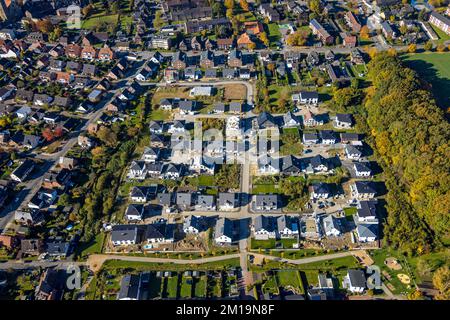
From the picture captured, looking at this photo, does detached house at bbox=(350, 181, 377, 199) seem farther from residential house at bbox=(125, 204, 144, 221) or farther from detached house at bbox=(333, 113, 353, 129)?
residential house at bbox=(125, 204, 144, 221)

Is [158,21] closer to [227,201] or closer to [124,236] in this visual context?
→ [227,201]

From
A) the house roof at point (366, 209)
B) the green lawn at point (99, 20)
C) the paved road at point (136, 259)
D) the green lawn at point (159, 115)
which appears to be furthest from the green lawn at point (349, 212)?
the green lawn at point (99, 20)

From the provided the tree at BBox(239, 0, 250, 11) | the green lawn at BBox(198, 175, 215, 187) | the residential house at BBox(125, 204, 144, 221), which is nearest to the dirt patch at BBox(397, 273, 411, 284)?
the green lawn at BBox(198, 175, 215, 187)

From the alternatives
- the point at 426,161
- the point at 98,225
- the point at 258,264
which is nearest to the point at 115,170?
the point at 98,225

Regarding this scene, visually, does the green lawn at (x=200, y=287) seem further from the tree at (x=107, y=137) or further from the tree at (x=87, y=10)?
the tree at (x=87, y=10)

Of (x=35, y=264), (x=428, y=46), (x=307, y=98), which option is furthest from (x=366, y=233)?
(x=428, y=46)

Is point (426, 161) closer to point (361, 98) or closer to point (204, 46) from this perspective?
point (361, 98)

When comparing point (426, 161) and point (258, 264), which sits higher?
point (426, 161)
